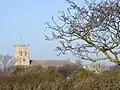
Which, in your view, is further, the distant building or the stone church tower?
the distant building

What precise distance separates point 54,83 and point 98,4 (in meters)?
3.03

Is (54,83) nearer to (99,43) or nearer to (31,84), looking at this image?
(31,84)

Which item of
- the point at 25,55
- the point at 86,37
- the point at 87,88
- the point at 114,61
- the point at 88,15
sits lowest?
the point at 87,88

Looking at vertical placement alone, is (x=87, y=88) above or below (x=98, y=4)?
below

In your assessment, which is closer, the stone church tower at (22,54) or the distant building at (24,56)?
the stone church tower at (22,54)

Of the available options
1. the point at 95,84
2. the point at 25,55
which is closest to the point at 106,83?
the point at 95,84

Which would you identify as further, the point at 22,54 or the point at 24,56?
the point at 24,56

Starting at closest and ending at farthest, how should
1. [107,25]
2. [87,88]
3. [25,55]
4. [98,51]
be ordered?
[107,25] < [98,51] < [87,88] < [25,55]

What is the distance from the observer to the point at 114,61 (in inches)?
276

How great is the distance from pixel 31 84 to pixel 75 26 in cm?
296

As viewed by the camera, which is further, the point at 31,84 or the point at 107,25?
the point at 31,84

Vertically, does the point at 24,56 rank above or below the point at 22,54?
below

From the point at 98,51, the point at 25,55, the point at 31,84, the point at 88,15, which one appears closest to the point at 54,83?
the point at 31,84

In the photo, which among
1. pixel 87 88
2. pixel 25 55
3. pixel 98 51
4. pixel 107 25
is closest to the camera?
pixel 107 25
